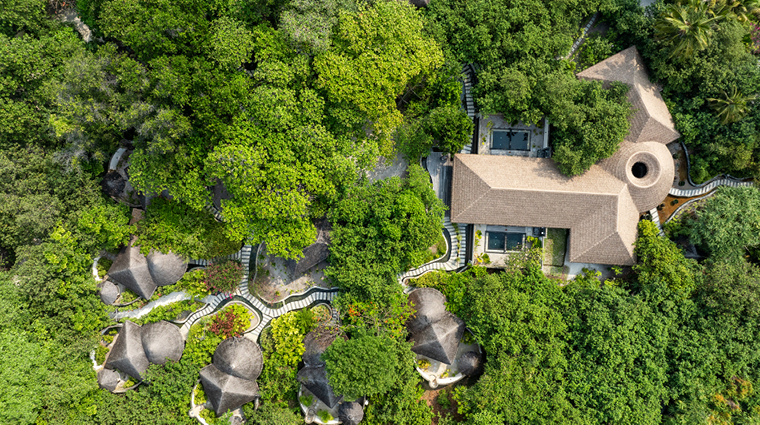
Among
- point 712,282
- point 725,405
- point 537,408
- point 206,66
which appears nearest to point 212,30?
point 206,66

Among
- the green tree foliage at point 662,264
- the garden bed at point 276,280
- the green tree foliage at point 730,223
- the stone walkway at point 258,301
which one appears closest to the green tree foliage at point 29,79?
the stone walkway at point 258,301

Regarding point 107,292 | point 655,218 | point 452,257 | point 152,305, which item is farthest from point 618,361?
point 107,292

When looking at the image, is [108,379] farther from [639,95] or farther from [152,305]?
[639,95]

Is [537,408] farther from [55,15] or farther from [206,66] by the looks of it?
[55,15]

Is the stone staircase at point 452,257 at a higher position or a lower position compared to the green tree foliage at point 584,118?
lower

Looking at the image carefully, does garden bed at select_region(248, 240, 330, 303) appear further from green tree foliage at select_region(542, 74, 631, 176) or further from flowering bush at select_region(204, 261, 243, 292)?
green tree foliage at select_region(542, 74, 631, 176)

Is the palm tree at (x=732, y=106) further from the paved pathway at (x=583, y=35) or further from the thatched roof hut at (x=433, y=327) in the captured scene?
the thatched roof hut at (x=433, y=327)
